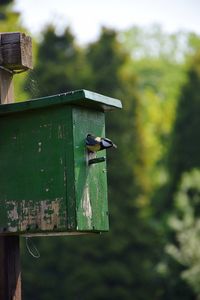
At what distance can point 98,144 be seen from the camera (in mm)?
5852

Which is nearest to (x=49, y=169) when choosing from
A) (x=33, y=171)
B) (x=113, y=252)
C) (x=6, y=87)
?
(x=33, y=171)

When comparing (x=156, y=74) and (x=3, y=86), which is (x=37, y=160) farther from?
(x=156, y=74)

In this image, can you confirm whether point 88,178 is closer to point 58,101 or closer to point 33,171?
point 33,171

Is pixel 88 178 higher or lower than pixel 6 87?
lower

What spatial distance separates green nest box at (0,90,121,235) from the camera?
5570 mm

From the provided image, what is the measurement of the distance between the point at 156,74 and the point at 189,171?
845 inches

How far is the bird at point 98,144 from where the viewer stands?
5832 mm

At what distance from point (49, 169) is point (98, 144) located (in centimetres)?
34

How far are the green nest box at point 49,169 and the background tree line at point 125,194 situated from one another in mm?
13736

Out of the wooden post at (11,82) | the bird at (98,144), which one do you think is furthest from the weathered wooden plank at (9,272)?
the bird at (98,144)

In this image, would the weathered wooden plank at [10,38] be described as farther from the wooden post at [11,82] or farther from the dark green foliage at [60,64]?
the dark green foliage at [60,64]

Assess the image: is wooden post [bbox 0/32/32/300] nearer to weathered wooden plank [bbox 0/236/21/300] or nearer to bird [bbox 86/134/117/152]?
weathered wooden plank [bbox 0/236/21/300]

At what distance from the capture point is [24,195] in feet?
18.7

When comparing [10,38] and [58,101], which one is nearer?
[58,101]
